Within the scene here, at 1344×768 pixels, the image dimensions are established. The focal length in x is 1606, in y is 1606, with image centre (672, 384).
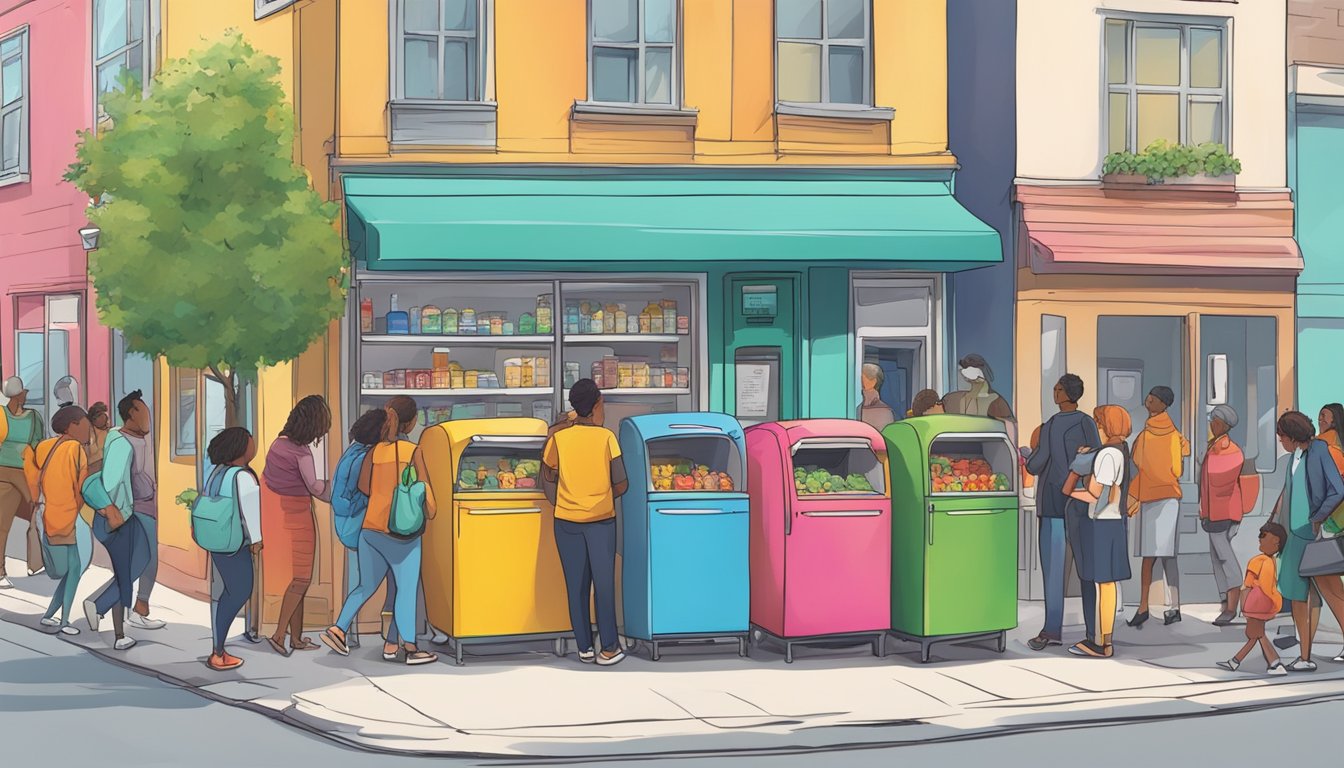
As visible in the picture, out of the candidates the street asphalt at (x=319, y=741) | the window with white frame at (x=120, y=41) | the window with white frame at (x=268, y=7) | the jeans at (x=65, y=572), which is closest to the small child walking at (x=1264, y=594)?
the street asphalt at (x=319, y=741)

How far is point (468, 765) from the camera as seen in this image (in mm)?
8336

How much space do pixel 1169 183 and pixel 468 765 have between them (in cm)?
987

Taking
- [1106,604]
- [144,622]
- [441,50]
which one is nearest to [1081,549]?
[1106,604]

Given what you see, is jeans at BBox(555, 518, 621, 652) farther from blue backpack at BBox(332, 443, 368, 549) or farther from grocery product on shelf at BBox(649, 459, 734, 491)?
blue backpack at BBox(332, 443, 368, 549)

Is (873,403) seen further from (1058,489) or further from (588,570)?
(588,570)

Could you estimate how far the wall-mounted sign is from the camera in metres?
14.3

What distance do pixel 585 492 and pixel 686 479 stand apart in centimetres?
75

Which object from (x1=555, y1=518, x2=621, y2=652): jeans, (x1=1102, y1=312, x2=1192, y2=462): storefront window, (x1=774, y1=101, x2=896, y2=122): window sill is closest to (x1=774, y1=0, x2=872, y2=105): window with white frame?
(x1=774, y1=101, x2=896, y2=122): window sill

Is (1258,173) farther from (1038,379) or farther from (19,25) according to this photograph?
(19,25)

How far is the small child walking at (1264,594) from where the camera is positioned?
34.8ft

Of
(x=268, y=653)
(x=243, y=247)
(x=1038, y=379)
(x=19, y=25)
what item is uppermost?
(x=19, y=25)

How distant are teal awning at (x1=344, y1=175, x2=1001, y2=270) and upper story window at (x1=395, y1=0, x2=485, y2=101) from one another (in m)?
0.82

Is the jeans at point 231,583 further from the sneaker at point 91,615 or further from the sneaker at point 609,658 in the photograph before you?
the sneaker at point 609,658

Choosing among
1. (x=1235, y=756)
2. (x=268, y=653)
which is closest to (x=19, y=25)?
(x=268, y=653)
